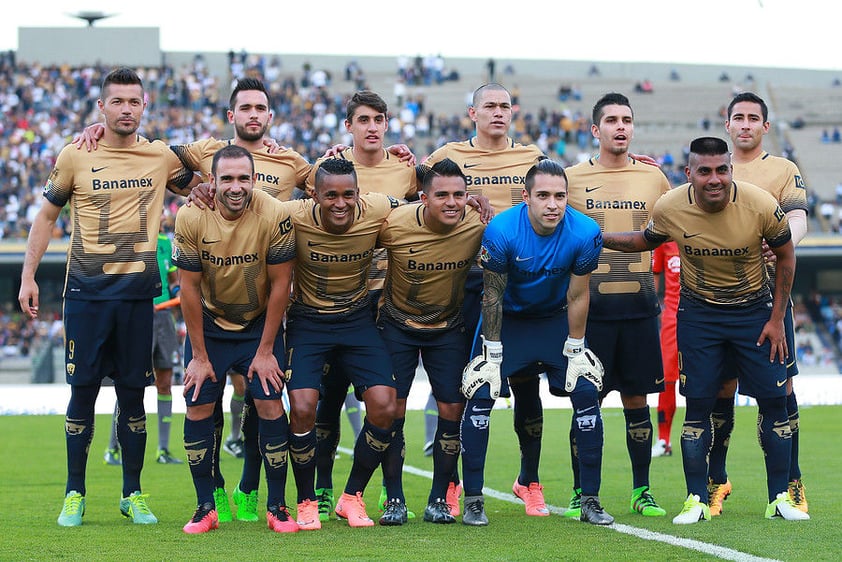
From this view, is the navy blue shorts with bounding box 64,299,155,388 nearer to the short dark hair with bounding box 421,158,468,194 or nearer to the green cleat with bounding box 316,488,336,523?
the green cleat with bounding box 316,488,336,523

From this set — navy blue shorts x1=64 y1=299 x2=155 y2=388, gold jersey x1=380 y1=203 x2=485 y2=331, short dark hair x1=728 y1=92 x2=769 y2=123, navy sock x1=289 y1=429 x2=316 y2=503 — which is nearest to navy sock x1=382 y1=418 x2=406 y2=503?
navy sock x1=289 y1=429 x2=316 y2=503

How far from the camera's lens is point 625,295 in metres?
8.41

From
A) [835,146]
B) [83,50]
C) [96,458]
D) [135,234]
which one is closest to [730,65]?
[835,146]

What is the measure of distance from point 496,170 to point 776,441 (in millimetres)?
2652

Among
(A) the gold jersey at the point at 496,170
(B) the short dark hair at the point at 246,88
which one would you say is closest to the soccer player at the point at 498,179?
(A) the gold jersey at the point at 496,170

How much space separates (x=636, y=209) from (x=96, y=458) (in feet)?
23.2

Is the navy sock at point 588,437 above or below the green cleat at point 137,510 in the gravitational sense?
above

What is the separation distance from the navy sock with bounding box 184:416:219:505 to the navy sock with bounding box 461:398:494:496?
1.61 metres

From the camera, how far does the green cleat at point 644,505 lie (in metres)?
8.11

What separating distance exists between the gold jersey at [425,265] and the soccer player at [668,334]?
4442 mm

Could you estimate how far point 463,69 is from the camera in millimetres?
49719

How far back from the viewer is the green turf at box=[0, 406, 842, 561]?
6.59 meters

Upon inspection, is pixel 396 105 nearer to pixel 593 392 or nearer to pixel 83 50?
pixel 83 50

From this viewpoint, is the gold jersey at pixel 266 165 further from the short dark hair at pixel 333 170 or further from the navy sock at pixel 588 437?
the navy sock at pixel 588 437
